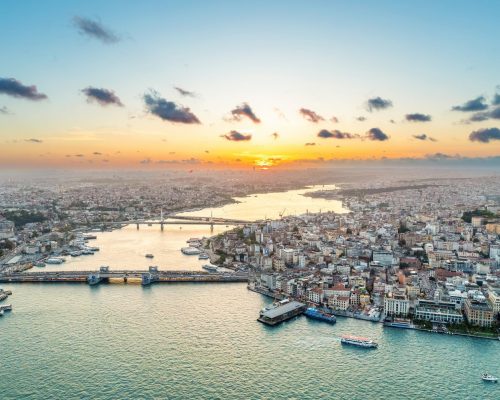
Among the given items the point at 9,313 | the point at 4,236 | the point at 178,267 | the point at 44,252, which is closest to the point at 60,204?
the point at 4,236

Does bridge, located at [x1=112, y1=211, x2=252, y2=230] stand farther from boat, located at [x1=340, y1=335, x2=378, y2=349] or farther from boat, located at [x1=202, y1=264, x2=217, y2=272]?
boat, located at [x1=340, y1=335, x2=378, y2=349]

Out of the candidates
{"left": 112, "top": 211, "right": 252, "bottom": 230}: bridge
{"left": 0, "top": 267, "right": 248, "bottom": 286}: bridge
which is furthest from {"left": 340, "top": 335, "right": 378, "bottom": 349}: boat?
{"left": 112, "top": 211, "right": 252, "bottom": 230}: bridge

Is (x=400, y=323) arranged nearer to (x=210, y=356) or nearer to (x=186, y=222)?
(x=210, y=356)

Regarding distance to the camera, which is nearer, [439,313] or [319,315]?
[439,313]

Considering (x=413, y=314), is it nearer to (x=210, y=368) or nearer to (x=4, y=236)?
(x=210, y=368)

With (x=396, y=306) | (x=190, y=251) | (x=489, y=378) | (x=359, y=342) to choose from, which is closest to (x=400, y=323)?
(x=396, y=306)

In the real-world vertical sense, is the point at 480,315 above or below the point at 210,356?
above
